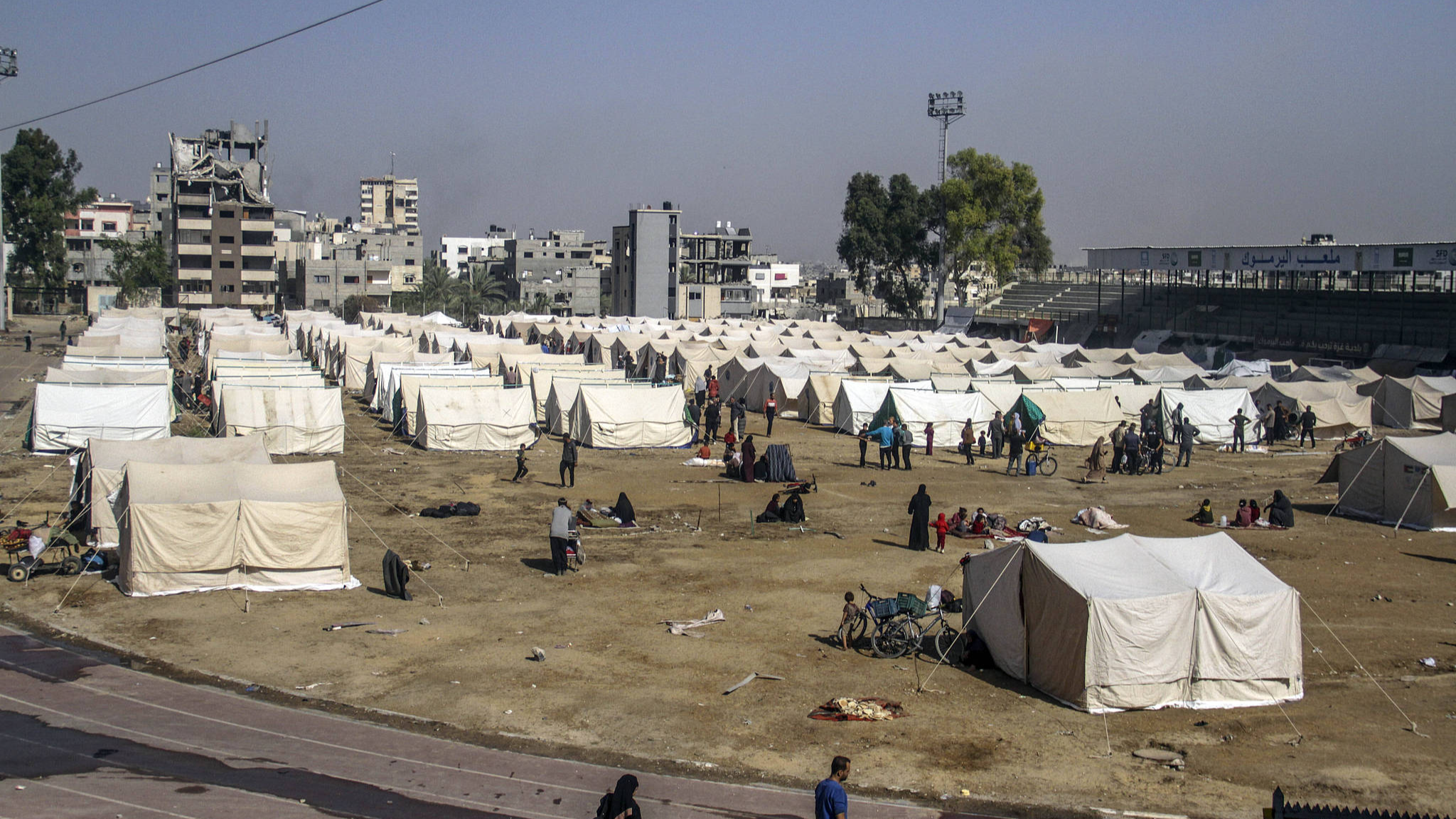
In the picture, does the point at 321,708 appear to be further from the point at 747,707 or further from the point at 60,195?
the point at 60,195

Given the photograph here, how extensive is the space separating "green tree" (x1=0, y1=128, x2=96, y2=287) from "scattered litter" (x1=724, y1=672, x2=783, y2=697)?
93.3 meters

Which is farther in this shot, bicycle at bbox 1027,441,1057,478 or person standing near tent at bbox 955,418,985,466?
person standing near tent at bbox 955,418,985,466

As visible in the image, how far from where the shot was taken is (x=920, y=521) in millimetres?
17859

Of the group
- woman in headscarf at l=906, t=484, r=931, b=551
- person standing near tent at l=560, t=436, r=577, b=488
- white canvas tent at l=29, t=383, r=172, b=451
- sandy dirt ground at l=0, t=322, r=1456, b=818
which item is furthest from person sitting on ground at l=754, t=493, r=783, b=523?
white canvas tent at l=29, t=383, r=172, b=451

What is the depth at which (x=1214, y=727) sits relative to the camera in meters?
10.9

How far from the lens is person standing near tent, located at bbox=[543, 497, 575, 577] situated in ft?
52.1

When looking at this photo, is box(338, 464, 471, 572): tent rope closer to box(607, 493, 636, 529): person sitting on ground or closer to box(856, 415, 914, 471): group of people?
box(607, 493, 636, 529): person sitting on ground

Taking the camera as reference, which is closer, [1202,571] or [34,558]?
[1202,571]

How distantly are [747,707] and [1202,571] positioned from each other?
497cm

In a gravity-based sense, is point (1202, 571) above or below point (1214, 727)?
above

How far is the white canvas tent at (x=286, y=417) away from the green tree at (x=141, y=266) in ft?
246

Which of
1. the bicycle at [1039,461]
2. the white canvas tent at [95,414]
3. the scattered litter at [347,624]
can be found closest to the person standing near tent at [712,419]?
the bicycle at [1039,461]

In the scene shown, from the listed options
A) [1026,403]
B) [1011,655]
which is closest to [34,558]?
[1011,655]

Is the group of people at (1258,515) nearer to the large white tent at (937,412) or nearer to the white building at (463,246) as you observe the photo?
the large white tent at (937,412)
